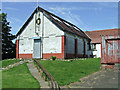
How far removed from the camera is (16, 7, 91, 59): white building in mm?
22219

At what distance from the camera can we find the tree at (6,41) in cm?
3291

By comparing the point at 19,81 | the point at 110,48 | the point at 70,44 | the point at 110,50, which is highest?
the point at 70,44

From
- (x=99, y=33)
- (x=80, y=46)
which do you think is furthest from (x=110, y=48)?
(x=99, y=33)

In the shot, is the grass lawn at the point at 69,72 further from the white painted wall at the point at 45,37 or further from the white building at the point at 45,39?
the white painted wall at the point at 45,37

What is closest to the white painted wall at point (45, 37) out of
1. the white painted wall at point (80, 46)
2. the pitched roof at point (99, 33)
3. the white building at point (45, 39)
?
the white building at point (45, 39)

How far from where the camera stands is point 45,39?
23.5 m

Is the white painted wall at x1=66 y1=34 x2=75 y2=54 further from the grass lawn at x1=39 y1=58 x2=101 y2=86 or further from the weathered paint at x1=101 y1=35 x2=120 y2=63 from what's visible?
the weathered paint at x1=101 y1=35 x2=120 y2=63

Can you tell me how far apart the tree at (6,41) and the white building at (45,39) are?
8165 mm

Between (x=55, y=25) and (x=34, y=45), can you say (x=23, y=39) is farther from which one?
(x=55, y=25)

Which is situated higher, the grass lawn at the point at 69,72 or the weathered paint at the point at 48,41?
the weathered paint at the point at 48,41

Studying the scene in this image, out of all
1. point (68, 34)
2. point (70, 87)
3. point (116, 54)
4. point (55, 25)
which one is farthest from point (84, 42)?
point (70, 87)

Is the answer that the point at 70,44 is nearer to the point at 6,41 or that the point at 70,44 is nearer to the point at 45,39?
the point at 45,39

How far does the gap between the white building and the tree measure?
8165 mm

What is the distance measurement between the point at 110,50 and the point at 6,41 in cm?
2750
